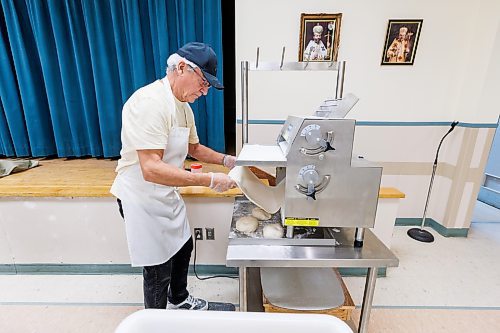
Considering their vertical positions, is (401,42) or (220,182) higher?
(401,42)

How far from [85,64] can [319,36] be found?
1.77m

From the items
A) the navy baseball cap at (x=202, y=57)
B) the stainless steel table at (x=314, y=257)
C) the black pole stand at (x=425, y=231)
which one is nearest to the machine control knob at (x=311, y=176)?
the stainless steel table at (x=314, y=257)

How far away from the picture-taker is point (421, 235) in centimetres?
220

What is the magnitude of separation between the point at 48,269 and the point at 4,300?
259 millimetres

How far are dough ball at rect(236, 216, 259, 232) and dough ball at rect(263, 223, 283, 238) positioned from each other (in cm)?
5

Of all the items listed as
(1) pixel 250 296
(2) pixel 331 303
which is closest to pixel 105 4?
(1) pixel 250 296

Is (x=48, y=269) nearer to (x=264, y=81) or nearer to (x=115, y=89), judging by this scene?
(x=115, y=89)

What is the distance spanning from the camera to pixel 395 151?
2.23 meters

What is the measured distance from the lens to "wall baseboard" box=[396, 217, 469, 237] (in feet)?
7.36

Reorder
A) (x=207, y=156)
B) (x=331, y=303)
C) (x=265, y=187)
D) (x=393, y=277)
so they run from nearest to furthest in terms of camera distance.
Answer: (x=265, y=187)
(x=331, y=303)
(x=207, y=156)
(x=393, y=277)

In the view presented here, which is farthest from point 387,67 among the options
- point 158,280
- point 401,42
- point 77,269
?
point 77,269

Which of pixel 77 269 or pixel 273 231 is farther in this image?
pixel 77 269

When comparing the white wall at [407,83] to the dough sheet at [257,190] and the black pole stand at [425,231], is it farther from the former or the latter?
the dough sheet at [257,190]

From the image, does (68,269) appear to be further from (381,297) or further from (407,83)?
(407,83)
